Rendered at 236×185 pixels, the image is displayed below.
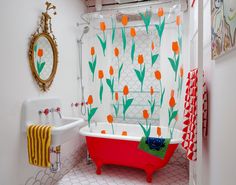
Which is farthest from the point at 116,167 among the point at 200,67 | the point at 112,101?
the point at 200,67

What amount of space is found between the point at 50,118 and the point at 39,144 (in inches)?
18.8

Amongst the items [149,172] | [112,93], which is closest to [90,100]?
[112,93]

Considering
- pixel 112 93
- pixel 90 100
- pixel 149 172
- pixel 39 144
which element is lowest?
pixel 149 172

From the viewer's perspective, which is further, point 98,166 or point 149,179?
point 98,166

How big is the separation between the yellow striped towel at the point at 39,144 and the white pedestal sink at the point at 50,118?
0.21 feet

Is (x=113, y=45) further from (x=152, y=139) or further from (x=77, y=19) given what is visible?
(x=152, y=139)

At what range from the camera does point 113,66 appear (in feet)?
10.2

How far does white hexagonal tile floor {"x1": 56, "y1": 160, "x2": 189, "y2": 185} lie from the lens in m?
2.58

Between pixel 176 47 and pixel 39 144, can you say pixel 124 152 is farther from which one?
pixel 176 47

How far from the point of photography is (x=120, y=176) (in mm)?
2740

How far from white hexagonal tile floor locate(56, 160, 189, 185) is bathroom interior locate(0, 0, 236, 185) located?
16 mm

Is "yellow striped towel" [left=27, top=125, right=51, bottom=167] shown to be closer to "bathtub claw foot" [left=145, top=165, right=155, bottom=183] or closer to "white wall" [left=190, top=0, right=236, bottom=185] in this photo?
"bathtub claw foot" [left=145, top=165, right=155, bottom=183]

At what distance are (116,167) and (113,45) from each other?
200 cm

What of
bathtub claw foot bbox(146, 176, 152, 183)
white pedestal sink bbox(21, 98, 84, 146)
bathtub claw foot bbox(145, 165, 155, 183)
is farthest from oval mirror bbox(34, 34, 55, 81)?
bathtub claw foot bbox(146, 176, 152, 183)
